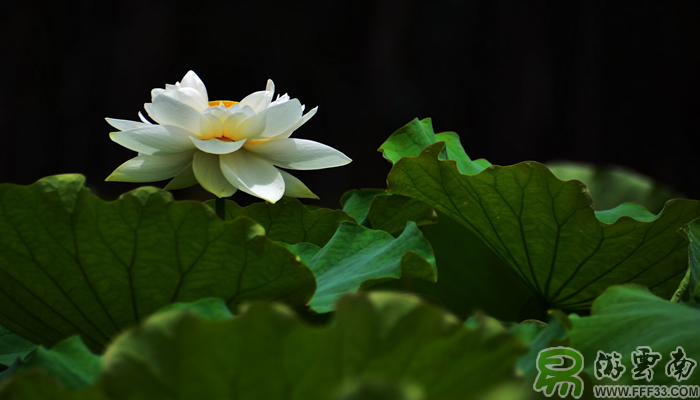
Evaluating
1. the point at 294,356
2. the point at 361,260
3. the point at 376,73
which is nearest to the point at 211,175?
the point at 361,260

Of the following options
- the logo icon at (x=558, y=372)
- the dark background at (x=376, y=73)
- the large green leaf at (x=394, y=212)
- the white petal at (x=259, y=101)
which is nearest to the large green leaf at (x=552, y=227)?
the large green leaf at (x=394, y=212)

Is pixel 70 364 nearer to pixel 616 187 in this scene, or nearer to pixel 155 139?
pixel 155 139

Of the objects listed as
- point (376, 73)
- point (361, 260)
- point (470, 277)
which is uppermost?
point (361, 260)

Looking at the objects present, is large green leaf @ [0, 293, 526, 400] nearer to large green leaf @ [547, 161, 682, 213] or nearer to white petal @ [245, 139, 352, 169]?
white petal @ [245, 139, 352, 169]

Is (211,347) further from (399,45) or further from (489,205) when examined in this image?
(399,45)

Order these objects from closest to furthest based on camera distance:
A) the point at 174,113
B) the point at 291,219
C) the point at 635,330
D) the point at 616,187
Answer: the point at 635,330 < the point at 174,113 < the point at 291,219 < the point at 616,187

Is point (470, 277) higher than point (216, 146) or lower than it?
lower
